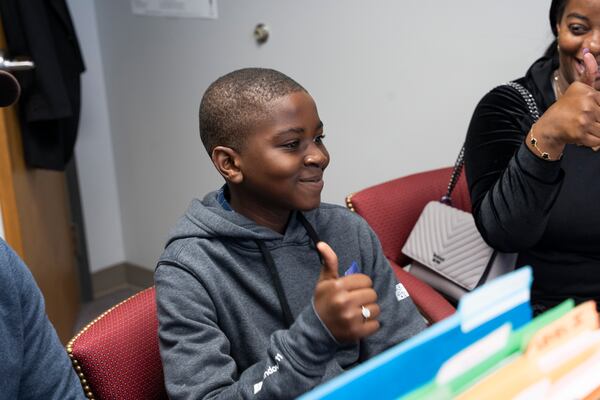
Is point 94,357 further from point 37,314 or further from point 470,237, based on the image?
point 470,237

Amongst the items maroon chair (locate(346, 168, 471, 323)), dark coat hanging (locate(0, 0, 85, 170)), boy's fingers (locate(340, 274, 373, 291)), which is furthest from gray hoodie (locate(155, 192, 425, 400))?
dark coat hanging (locate(0, 0, 85, 170))

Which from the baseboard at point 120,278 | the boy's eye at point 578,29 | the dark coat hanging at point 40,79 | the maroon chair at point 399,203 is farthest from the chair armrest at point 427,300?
the baseboard at point 120,278

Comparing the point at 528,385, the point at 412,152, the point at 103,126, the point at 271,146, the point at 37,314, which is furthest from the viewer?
the point at 103,126

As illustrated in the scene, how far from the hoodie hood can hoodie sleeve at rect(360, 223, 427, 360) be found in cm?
16

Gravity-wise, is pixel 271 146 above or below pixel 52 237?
above

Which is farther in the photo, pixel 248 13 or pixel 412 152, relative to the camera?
pixel 248 13

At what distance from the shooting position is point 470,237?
150 centimetres

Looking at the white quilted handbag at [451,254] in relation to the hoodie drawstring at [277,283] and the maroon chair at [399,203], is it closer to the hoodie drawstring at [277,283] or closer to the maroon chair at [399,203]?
the maroon chair at [399,203]

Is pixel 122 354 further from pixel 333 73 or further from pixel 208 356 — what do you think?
pixel 333 73

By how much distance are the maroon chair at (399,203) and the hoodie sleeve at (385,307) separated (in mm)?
347

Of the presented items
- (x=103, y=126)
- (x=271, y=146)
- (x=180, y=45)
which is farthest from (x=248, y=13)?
(x=271, y=146)

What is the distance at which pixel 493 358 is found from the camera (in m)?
0.44

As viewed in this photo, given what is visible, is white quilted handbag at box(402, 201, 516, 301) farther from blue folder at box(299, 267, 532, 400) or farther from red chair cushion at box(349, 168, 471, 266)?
blue folder at box(299, 267, 532, 400)

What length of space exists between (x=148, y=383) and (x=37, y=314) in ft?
0.77
